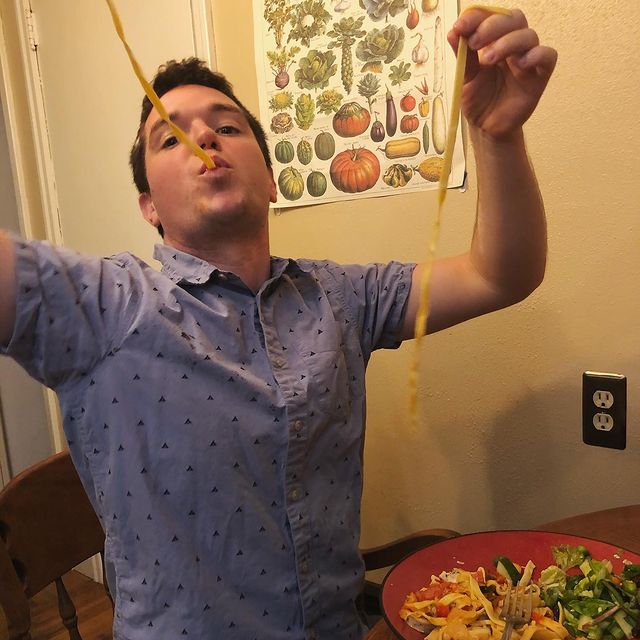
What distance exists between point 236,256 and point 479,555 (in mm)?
522

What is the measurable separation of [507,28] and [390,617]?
626 millimetres

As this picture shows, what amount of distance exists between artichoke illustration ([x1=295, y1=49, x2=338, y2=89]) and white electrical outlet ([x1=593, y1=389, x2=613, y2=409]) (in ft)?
2.57

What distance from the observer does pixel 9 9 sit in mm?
1711

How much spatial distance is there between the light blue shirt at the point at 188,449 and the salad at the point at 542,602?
0.60 ft

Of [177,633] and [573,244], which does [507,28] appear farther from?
[177,633]

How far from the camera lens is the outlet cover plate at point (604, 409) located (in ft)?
3.13

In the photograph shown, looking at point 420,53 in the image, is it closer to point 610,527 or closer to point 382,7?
point 382,7

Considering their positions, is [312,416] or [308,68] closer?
[312,416]

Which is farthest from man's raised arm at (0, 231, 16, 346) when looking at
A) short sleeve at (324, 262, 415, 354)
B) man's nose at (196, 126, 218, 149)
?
short sleeve at (324, 262, 415, 354)

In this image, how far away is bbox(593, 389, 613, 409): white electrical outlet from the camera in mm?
961

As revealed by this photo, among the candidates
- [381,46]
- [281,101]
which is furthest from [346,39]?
[281,101]

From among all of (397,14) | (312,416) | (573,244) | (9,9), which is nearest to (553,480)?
(573,244)

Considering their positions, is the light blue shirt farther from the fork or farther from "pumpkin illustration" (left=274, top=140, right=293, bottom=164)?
"pumpkin illustration" (left=274, top=140, right=293, bottom=164)

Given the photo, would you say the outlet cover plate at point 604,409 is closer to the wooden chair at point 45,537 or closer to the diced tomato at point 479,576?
the wooden chair at point 45,537
